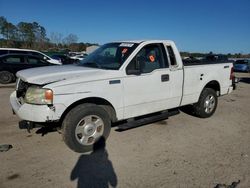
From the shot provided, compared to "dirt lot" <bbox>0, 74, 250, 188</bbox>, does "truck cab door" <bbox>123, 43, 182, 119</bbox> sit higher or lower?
higher

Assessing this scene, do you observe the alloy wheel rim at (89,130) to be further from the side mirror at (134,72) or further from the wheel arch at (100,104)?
the side mirror at (134,72)

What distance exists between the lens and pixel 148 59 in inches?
209

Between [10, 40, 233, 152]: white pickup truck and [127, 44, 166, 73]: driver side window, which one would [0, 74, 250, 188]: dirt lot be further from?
[127, 44, 166, 73]: driver side window

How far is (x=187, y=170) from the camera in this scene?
3.91 m

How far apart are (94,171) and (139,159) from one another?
0.82 meters

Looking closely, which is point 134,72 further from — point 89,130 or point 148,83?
point 89,130

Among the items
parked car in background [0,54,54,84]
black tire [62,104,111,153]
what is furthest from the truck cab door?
parked car in background [0,54,54,84]

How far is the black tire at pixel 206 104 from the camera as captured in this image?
6438 mm

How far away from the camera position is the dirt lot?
11.8 feet

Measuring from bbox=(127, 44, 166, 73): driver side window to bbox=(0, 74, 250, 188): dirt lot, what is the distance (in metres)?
1.44

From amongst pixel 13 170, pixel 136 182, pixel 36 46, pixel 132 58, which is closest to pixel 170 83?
pixel 132 58

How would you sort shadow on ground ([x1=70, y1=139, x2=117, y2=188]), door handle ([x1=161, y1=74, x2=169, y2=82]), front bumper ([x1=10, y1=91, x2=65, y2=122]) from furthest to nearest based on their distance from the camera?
door handle ([x1=161, y1=74, x2=169, y2=82]) → front bumper ([x1=10, y1=91, x2=65, y2=122]) → shadow on ground ([x1=70, y1=139, x2=117, y2=188])

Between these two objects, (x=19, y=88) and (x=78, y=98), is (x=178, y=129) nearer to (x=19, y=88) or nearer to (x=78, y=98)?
(x=78, y=98)

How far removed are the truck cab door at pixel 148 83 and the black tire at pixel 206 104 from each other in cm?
107
